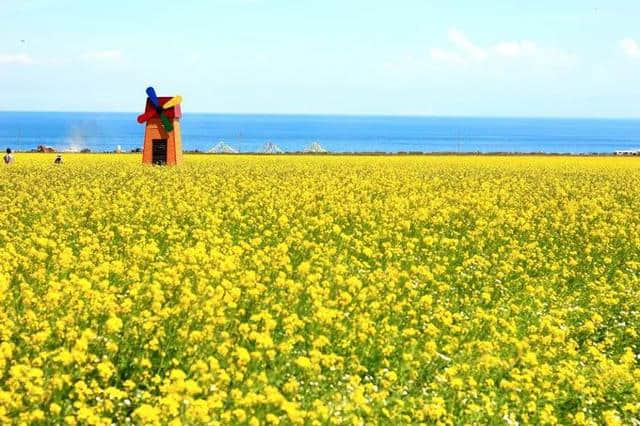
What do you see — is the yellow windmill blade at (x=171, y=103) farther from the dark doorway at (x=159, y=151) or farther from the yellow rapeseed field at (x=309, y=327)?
the yellow rapeseed field at (x=309, y=327)

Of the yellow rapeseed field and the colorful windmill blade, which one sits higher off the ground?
the colorful windmill blade

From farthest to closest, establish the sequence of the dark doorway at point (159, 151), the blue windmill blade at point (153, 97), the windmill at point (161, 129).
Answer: the dark doorway at point (159, 151) < the windmill at point (161, 129) < the blue windmill blade at point (153, 97)

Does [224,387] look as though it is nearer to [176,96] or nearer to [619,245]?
[619,245]

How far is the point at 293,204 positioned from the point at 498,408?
522 inches

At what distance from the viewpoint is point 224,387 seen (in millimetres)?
6738

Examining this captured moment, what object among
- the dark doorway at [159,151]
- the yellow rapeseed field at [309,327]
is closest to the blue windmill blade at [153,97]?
the dark doorway at [159,151]

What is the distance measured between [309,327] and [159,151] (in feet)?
108

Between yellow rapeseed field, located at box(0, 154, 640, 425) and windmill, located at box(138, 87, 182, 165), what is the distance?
69.7ft

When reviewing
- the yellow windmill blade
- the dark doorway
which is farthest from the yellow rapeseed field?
the dark doorway

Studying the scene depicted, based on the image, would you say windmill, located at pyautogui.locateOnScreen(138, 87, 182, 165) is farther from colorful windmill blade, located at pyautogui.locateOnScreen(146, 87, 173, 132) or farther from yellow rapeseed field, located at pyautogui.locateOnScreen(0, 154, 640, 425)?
yellow rapeseed field, located at pyautogui.locateOnScreen(0, 154, 640, 425)

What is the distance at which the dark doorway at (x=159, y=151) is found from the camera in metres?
40.9

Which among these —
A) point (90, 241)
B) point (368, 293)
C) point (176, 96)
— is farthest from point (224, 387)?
point (176, 96)

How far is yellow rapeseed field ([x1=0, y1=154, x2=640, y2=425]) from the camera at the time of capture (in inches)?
265

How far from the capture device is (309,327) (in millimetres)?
9609
